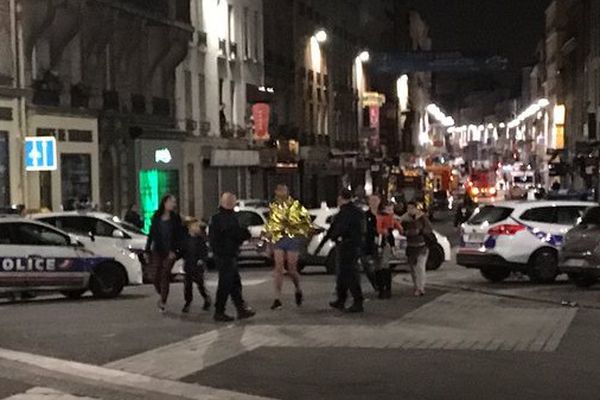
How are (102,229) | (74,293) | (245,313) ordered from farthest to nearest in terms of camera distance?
(102,229) → (74,293) → (245,313)

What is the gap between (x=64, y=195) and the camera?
3459 centimetres

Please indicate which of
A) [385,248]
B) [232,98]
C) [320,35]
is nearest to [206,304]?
[385,248]

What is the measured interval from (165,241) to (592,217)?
7.51 meters

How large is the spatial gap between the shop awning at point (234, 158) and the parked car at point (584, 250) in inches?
1042

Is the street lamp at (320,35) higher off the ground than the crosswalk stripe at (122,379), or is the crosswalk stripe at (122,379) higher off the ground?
the street lamp at (320,35)

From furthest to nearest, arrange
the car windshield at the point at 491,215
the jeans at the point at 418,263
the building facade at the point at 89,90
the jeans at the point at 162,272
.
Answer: the building facade at the point at 89,90, the car windshield at the point at 491,215, the jeans at the point at 418,263, the jeans at the point at 162,272

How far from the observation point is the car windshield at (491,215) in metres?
23.3

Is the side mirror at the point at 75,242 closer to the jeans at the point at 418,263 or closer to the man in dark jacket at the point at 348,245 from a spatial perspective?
the man in dark jacket at the point at 348,245

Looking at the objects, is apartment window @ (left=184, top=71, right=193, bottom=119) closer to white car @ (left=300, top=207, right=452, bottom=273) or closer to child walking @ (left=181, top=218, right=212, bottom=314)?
white car @ (left=300, top=207, right=452, bottom=273)

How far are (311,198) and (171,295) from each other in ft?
151

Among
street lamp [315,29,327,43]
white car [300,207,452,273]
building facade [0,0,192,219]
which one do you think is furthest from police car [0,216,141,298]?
street lamp [315,29,327,43]

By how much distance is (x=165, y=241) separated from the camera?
1738cm

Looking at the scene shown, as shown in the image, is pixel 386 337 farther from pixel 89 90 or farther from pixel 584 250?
pixel 89 90

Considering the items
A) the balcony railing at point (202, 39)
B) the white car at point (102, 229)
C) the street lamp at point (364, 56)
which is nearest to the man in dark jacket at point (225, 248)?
the white car at point (102, 229)
